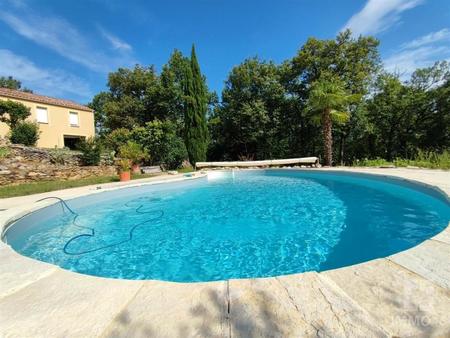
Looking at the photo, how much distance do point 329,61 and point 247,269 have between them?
61.6 ft

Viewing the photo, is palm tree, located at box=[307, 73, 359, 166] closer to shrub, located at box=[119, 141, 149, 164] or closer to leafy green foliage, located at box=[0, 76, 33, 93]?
shrub, located at box=[119, 141, 149, 164]

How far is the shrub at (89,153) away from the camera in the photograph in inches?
450

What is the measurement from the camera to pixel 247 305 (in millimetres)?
1391

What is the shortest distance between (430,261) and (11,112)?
758 inches

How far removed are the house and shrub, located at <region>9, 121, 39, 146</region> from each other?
2.08 meters

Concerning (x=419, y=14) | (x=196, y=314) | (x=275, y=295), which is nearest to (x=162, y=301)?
(x=196, y=314)

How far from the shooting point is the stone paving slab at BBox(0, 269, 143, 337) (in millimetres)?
1278

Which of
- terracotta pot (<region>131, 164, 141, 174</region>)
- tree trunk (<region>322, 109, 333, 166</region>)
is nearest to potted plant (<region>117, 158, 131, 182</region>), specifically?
terracotta pot (<region>131, 164, 141, 174</region>)

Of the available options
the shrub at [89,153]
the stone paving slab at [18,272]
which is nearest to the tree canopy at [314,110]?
the shrub at [89,153]

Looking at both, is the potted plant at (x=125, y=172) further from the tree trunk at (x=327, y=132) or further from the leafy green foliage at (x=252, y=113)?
the tree trunk at (x=327, y=132)

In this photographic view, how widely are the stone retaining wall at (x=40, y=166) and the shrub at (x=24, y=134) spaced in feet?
9.78

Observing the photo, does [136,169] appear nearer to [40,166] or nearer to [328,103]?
[40,166]

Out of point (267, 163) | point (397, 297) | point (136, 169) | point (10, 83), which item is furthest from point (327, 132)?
point (10, 83)

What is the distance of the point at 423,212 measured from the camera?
4.51 metres
